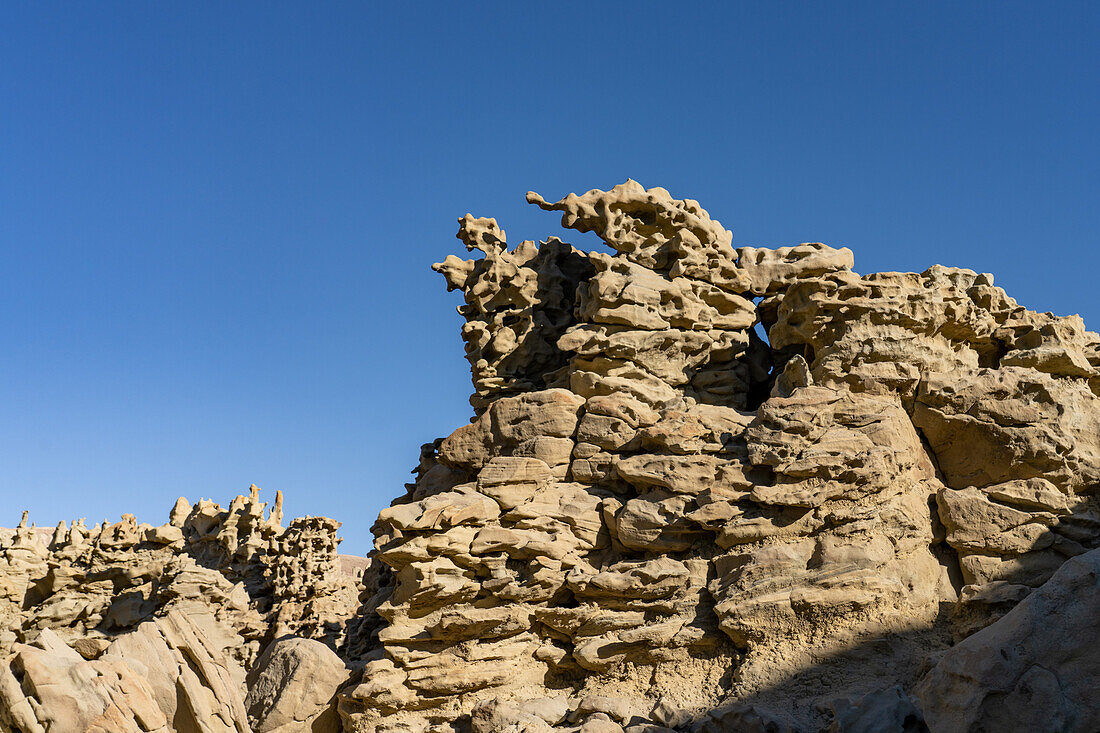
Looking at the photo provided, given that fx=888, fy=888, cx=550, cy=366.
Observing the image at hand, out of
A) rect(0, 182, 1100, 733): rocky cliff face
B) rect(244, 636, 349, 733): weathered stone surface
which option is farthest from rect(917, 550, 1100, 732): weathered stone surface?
rect(244, 636, 349, 733): weathered stone surface

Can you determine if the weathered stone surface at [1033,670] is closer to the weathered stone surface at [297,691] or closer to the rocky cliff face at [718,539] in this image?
the rocky cliff face at [718,539]

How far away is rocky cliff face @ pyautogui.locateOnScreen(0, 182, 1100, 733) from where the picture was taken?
444 inches

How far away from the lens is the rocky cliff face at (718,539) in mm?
11273

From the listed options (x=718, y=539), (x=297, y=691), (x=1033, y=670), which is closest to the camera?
(x=1033, y=670)

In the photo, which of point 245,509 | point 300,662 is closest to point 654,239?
point 300,662

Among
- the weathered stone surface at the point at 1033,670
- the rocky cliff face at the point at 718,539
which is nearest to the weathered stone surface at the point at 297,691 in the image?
the rocky cliff face at the point at 718,539

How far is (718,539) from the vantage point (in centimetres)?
1374

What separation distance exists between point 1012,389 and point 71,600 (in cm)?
2535

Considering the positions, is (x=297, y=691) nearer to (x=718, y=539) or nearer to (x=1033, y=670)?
(x=718, y=539)

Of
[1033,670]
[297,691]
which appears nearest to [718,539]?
[1033,670]

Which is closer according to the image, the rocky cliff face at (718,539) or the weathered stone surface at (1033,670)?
the weathered stone surface at (1033,670)

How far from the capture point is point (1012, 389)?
14.0 m

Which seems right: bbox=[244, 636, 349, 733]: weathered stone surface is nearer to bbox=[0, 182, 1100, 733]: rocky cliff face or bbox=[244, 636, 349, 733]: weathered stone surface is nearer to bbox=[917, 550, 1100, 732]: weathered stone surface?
bbox=[0, 182, 1100, 733]: rocky cliff face

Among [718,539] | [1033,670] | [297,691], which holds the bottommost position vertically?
[1033,670]
